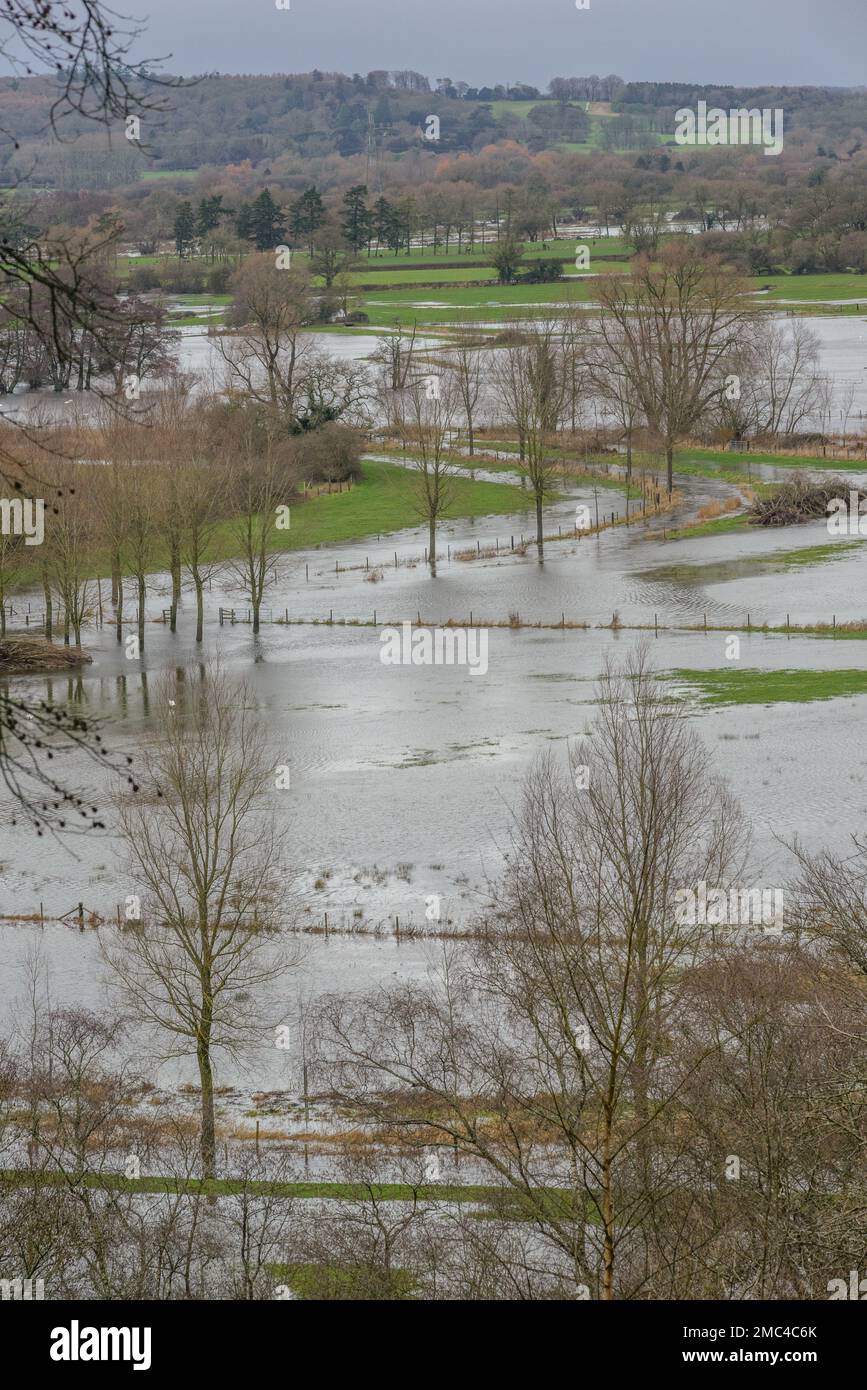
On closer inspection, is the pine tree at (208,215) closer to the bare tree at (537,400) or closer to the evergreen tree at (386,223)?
the evergreen tree at (386,223)

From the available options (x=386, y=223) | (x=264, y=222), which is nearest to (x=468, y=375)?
(x=264, y=222)

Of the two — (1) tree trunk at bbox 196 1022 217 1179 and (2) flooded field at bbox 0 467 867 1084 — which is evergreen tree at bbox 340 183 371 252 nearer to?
(2) flooded field at bbox 0 467 867 1084

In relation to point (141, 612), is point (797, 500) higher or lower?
higher

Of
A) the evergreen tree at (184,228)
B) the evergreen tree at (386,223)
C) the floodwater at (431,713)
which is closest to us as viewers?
the floodwater at (431,713)

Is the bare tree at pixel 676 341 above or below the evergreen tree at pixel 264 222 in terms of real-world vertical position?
below

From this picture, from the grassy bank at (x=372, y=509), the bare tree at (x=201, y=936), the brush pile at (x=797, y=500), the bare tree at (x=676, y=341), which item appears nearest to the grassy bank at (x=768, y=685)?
the bare tree at (x=201, y=936)

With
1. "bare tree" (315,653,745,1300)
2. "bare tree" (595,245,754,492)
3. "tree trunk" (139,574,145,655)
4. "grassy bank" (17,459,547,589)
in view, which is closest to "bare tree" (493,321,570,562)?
"grassy bank" (17,459,547,589)

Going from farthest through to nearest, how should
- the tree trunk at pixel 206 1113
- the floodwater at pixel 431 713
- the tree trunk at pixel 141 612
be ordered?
the tree trunk at pixel 141 612 < the floodwater at pixel 431 713 < the tree trunk at pixel 206 1113

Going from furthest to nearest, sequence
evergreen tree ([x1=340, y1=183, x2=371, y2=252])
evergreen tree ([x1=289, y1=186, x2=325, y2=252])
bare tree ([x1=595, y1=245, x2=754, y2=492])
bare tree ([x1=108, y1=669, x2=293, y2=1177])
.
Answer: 1. evergreen tree ([x1=340, y1=183, x2=371, y2=252])
2. evergreen tree ([x1=289, y1=186, x2=325, y2=252])
3. bare tree ([x1=595, y1=245, x2=754, y2=492])
4. bare tree ([x1=108, y1=669, x2=293, y2=1177])

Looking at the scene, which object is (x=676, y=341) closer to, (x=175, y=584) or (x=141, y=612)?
(x=175, y=584)

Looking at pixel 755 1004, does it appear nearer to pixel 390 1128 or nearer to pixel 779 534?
pixel 390 1128

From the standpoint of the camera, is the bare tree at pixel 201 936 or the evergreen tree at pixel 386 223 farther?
the evergreen tree at pixel 386 223
